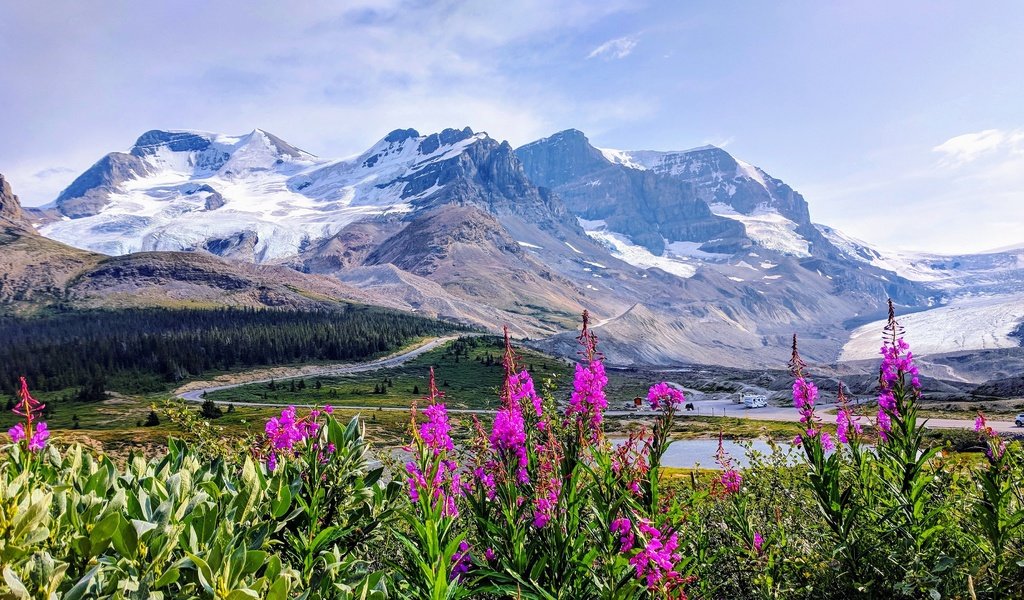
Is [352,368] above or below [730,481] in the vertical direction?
below

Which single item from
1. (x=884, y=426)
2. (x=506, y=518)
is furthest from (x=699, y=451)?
(x=506, y=518)

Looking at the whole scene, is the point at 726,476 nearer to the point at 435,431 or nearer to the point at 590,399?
the point at 590,399

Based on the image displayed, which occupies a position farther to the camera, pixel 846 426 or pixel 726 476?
pixel 726 476

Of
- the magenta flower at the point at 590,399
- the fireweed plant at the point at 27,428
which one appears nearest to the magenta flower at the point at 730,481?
the magenta flower at the point at 590,399

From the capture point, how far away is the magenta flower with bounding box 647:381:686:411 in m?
6.29

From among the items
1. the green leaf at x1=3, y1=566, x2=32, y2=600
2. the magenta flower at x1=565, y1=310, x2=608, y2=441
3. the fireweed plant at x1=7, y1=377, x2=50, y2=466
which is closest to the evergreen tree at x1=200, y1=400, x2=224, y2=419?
the fireweed plant at x1=7, y1=377, x2=50, y2=466

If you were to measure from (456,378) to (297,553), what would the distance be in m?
140

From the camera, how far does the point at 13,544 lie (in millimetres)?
2945

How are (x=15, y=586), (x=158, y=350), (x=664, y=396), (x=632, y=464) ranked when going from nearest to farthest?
(x=15, y=586), (x=632, y=464), (x=664, y=396), (x=158, y=350)

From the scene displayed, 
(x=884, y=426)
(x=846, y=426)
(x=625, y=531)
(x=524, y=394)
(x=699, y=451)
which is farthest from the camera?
(x=699, y=451)

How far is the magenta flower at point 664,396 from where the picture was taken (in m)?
6.29

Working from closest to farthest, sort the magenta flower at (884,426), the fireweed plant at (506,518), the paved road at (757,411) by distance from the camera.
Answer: the fireweed plant at (506,518) < the magenta flower at (884,426) < the paved road at (757,411)

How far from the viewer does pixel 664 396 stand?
6.49m

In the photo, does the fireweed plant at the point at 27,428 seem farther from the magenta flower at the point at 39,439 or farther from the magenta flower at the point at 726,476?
the magenta flower at the point at 726,476
